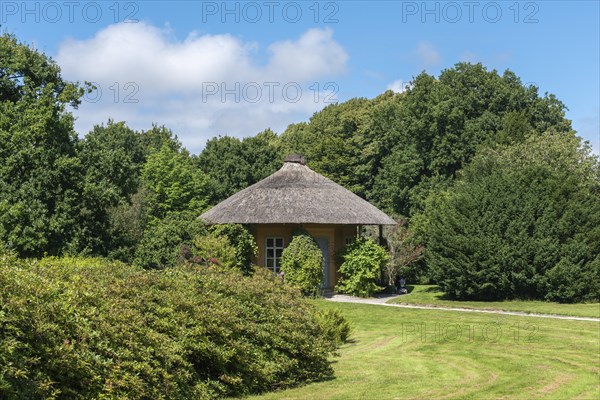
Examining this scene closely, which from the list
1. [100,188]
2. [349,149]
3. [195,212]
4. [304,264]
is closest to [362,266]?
[304,264]

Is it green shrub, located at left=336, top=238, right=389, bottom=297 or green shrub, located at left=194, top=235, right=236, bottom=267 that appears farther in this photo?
green shrub, located at left=336, top=238, right=389, bottom=297

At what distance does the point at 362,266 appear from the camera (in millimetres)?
28344

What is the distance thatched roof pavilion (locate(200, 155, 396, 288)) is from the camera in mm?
28312

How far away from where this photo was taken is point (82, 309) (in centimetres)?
788

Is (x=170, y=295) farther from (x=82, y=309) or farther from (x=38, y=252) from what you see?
(x=38, y=252)

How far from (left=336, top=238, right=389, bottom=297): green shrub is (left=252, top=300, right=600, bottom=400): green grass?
7.21 m

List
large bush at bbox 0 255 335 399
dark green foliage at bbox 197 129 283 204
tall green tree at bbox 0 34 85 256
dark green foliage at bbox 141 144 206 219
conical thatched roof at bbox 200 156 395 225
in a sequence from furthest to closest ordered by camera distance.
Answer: dark green foliage at bbox 197 129 283 204, dark green foliage at bbox 141 144 206 219, conical thatched roof at bbox 200 156 395 225, tall green tree at bbox 0 34 85 256, large bush at bbox 0 255 335 399

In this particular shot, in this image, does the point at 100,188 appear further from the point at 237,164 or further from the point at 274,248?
the point at 237,164

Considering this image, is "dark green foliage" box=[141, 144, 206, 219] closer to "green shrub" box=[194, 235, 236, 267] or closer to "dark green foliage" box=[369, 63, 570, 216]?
"dark green foliage" box=[369, 63, 570, 216]

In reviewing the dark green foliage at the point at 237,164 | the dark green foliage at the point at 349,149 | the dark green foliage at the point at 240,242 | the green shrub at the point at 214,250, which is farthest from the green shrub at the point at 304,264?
the dark green foliage at the point at 349,149

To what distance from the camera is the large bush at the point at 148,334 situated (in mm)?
6875

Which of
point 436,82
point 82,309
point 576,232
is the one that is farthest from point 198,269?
point 436,82

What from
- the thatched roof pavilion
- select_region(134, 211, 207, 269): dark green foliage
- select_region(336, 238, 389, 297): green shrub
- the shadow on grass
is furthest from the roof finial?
the shadow on grass

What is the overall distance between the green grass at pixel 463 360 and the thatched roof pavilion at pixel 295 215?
821 centimetres
